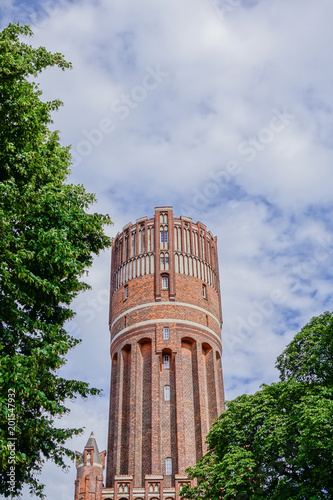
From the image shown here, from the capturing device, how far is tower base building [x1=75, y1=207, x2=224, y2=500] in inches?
1382

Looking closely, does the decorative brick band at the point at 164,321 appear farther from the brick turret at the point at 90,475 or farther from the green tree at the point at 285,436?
the green tree at the point at 285,436

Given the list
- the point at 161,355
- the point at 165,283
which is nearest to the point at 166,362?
the point at 161,355

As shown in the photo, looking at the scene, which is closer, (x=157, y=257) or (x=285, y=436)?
(x=285, y=436)

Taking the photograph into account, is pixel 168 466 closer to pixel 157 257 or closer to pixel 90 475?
pixel 90 475

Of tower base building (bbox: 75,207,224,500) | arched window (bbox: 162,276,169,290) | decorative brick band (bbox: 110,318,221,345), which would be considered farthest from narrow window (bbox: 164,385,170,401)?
arched window (bbox: 162,276,169,290)

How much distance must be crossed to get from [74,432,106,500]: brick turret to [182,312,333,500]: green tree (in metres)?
9.42

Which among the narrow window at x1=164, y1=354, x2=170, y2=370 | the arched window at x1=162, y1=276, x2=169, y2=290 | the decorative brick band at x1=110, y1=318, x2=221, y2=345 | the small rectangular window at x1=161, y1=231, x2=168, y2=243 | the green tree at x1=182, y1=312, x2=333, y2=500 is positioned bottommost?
the green tree at x1=182, y1=312, x2=333, y2=500

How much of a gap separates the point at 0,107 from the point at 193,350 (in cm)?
2839

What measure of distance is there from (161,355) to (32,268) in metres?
25.5

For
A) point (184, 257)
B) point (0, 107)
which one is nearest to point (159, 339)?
point (184, 257)

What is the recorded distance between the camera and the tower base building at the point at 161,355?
115 feet

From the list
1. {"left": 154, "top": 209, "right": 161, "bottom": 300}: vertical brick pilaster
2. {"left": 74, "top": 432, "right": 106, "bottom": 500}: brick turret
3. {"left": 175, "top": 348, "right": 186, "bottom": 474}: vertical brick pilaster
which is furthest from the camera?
{"left": 154, "top": 209, "right": 161, "bottom": 300}: vertical brick pilaster

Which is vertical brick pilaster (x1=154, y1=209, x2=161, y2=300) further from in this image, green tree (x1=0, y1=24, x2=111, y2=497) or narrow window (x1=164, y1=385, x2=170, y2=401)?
green tree (x1=0, y1=24, x2=111, y2=497)

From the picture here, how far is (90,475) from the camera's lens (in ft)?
109
